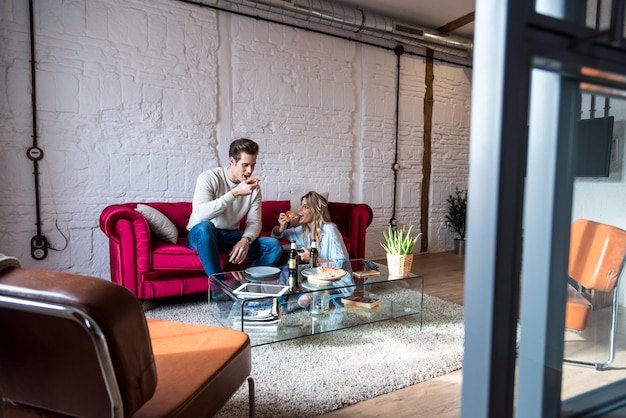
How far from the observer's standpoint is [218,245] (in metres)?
3.20

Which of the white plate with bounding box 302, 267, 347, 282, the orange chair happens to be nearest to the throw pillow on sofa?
the white plate with bounding box 302, 267, 347, 282

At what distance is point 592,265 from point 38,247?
391 centimetres

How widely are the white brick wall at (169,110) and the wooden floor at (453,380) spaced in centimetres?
182

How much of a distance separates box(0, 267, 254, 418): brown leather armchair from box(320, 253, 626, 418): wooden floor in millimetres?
669

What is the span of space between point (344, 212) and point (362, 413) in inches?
101

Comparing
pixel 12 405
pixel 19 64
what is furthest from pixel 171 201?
pixel 12 405

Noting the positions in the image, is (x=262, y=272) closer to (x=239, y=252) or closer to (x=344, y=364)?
(x=239, y=252)

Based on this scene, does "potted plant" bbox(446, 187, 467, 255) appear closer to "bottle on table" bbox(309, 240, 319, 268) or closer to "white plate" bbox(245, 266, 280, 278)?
"bottle on table" bbox(309, 240, 319, 268)

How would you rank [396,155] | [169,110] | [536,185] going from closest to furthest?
[536,185] → [169,110] → [396,155]

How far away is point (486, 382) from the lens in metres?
0.59

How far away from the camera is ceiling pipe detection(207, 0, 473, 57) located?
165 inches

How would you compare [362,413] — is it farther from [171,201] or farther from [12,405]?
[171,201]

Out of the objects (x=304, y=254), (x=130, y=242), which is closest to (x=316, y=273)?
(x=304, y=254)

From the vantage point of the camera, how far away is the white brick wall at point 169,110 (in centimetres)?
343
